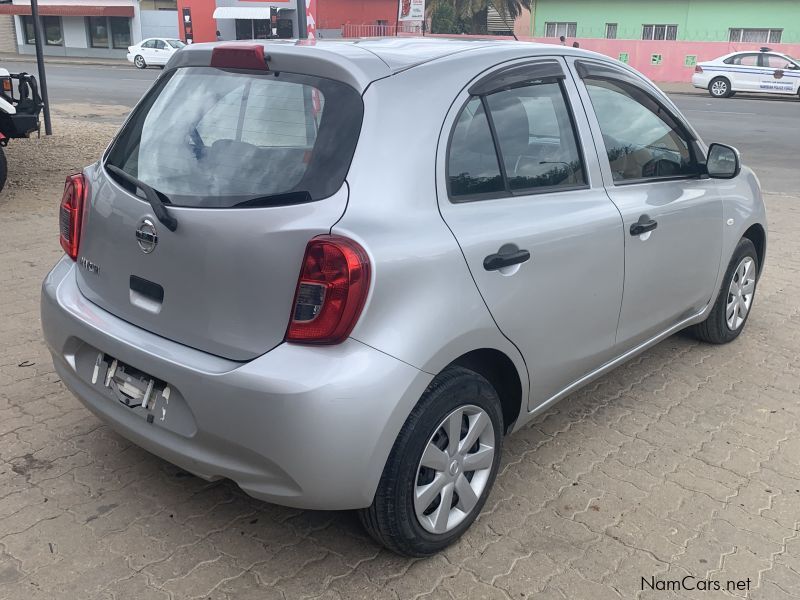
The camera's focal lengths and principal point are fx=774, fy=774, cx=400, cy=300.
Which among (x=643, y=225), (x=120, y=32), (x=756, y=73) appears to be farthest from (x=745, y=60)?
(x=120, y=32)

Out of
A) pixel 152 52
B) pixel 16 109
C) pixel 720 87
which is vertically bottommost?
pixel 720 87

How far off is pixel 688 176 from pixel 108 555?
10.4 ft

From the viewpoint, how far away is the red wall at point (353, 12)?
38969mm

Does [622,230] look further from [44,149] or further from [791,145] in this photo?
[791,145]

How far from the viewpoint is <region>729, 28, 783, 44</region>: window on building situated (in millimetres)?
34906

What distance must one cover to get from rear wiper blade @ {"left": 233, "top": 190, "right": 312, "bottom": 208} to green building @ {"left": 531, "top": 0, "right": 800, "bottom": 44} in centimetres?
3807

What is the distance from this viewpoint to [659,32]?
37.6 m

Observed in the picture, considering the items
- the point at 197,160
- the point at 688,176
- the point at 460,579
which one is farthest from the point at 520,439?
the point at 197,160

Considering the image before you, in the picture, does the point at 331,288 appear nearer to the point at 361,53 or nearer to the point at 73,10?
the point at 361,53

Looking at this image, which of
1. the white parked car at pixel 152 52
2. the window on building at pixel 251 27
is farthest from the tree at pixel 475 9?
the white parked car at pixel 152 52

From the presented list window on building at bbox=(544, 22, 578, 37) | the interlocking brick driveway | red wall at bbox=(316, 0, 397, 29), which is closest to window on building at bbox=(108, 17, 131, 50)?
red wall at bbox=(316, 0, 397, 29)

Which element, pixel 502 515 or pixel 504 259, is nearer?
pixel 504 259

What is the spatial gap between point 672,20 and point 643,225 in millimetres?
38035

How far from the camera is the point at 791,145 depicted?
1432 centimetres
